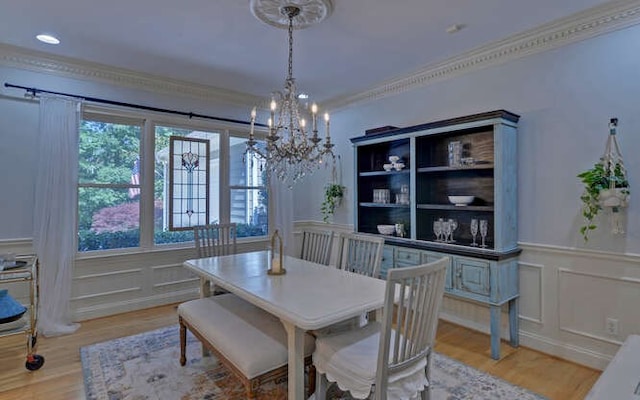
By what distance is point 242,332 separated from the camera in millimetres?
2102

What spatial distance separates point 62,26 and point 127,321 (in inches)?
112

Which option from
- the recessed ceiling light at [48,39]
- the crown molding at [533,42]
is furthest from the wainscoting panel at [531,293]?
the recessed ceiling light at [48,39]

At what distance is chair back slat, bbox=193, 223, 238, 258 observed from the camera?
350cm

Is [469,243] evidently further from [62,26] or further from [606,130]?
[62,26]

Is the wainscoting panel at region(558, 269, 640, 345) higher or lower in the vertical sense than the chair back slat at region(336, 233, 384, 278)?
lower

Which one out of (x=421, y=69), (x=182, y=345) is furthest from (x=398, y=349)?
(x=421, y=69)

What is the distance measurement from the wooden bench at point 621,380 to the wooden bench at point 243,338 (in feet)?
4.49

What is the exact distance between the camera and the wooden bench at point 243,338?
184cm

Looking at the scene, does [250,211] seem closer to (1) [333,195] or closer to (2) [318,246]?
(1) [333,195]

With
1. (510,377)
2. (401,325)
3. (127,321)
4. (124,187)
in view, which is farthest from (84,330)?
(510,377)

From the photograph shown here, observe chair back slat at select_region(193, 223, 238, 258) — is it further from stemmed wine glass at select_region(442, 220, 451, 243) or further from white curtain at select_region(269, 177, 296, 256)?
stemmed wine glass at select_region(442, 220, 451, 243)

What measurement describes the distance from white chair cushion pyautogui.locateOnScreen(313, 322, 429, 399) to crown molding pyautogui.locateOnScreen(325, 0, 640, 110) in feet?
9.04

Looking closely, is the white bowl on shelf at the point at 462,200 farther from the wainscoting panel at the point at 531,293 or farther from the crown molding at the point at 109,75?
the crown molding at the point at 109,75

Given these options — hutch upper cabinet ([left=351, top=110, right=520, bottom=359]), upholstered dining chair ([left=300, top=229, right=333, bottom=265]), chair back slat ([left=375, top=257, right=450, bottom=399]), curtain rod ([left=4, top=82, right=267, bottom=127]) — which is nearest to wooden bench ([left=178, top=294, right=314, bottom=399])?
chair back slat ([left=375, top=257, right=450, bottom=399])
